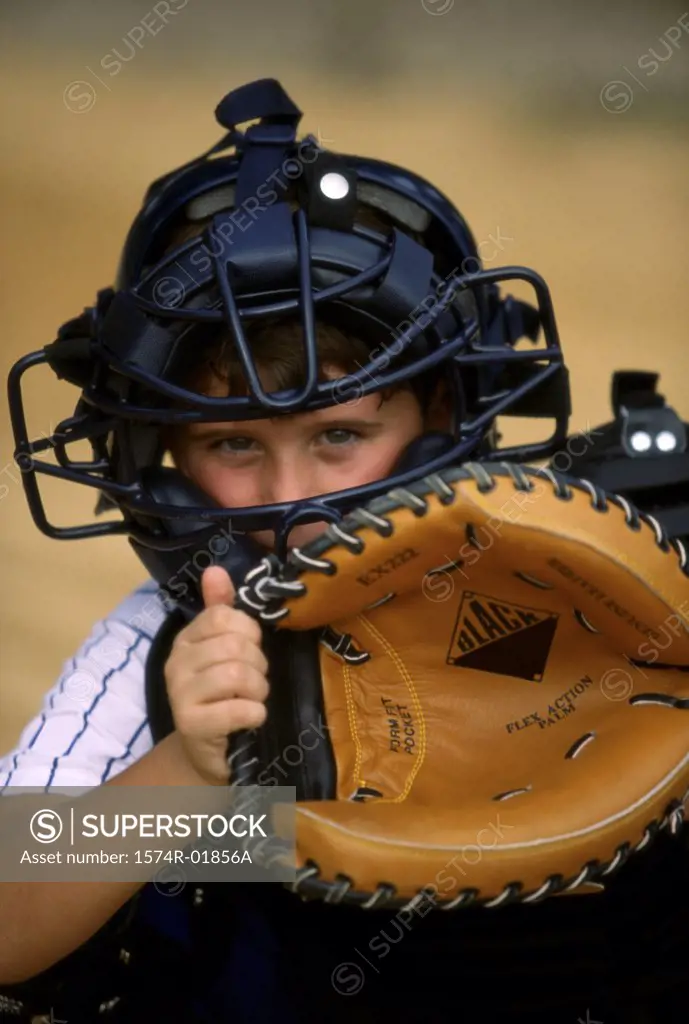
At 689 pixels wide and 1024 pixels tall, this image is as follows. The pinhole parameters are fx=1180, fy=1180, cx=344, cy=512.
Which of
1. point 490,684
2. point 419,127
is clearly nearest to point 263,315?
point 490,684

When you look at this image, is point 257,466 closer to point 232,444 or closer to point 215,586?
point 232,444

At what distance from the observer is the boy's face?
3.21 ft

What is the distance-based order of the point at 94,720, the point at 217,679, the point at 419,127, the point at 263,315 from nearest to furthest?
the point at 217,679 < the point at 263,315 < the point at 94,720 < the point at 419,127

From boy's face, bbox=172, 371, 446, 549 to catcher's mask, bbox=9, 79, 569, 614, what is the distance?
0.03 m

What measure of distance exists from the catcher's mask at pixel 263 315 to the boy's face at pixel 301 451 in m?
0.03

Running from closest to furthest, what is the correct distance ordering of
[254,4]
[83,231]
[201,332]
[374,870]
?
[374,870] < [201,332] < [83,231] < [254,4]

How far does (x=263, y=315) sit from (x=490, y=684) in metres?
0.34

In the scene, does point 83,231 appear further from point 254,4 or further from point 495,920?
point 495,920

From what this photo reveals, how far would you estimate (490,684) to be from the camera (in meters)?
0.89

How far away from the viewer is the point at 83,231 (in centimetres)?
255

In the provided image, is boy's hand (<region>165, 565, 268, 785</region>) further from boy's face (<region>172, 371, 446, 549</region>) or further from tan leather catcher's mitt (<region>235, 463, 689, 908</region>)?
boy's face (<region>172, 371, 446, 549</region>)

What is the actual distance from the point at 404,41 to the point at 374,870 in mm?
2689

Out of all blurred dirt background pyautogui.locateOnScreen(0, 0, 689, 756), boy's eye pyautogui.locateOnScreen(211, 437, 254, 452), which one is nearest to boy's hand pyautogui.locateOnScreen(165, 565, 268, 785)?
boy's eye pyautogui.locateOnScreen(211, 437, 254, 452)

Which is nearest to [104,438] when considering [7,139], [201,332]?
[201,332]
